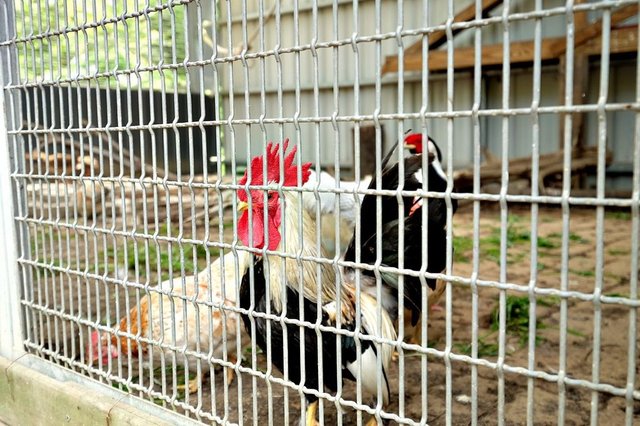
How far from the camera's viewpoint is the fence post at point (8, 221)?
2457mm

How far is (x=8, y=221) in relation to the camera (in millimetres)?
2535

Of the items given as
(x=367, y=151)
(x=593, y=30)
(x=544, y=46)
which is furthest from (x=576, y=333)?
(x=367, y=151)

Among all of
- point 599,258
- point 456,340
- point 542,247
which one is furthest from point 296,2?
point 542,247

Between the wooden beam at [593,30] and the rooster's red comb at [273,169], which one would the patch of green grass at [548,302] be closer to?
the rooster's red comb at [273,169]

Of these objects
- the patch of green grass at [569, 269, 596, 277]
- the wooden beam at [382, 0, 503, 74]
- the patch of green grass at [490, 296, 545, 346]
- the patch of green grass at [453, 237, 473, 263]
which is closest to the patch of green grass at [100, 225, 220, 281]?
the patch of green grass at [490, 296, 545, 346]

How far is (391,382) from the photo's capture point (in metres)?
3.03

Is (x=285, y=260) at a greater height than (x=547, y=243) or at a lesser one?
greater

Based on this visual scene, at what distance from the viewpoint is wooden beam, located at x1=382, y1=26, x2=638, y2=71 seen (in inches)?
284

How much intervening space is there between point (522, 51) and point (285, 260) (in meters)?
7.41

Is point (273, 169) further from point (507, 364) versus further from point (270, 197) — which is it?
point (507, 364)

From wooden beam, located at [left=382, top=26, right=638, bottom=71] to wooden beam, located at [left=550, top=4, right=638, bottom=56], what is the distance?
0.07 metres

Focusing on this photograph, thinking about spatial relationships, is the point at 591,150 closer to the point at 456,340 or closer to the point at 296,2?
the point at 456,340

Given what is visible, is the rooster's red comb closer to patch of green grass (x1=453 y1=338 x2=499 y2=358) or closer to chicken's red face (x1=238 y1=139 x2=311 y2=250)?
chicken's red face (x1=238 y1=139 x2=311 y2=250)

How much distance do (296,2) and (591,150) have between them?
7.74 m
